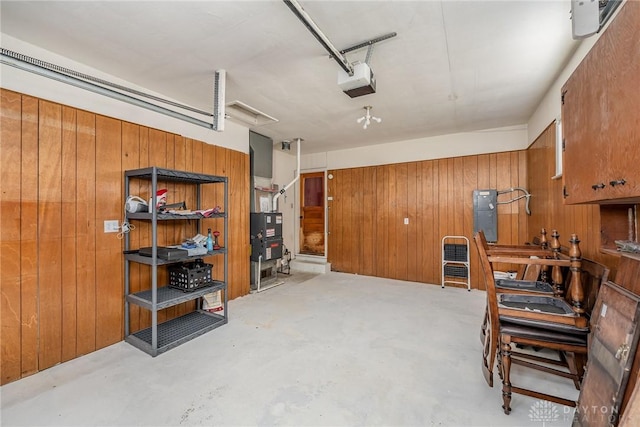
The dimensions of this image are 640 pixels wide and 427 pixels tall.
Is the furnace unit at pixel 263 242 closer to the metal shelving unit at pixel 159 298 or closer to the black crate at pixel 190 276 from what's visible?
the metal shelving unit at pixel 159 298

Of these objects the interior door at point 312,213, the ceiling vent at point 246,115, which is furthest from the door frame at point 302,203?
the ceiling vent at point 246,115

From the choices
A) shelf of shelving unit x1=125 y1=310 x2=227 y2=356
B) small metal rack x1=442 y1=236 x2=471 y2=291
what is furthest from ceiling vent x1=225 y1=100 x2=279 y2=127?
small metal rack x1=442 y1=236 x2=471 y2=291

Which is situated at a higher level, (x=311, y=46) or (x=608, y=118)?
(x=311, y=46)

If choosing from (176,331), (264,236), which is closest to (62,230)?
(176,331)

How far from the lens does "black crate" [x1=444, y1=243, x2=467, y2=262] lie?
475 centimetres

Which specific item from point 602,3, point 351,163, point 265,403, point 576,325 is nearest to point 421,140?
point 351,163

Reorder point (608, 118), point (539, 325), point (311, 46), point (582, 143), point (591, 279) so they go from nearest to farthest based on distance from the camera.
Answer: point (608, 118) → point (582, 143) → point (539, 325) → point (591, 279) → point (311, 46)

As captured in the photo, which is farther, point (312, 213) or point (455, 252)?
point (312, 213)

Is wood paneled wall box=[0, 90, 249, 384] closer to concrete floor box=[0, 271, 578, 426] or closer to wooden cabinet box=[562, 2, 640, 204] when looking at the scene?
concrete floor box=[0, 271, 578, 426]

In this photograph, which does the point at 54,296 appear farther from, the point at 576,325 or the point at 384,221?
the point at 384,221

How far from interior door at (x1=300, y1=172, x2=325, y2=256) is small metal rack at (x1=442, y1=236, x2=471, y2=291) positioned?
2638 millimetres

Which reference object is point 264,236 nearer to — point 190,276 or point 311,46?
point 190,276

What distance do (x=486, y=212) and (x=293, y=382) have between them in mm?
4127

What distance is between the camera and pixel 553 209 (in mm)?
3059
